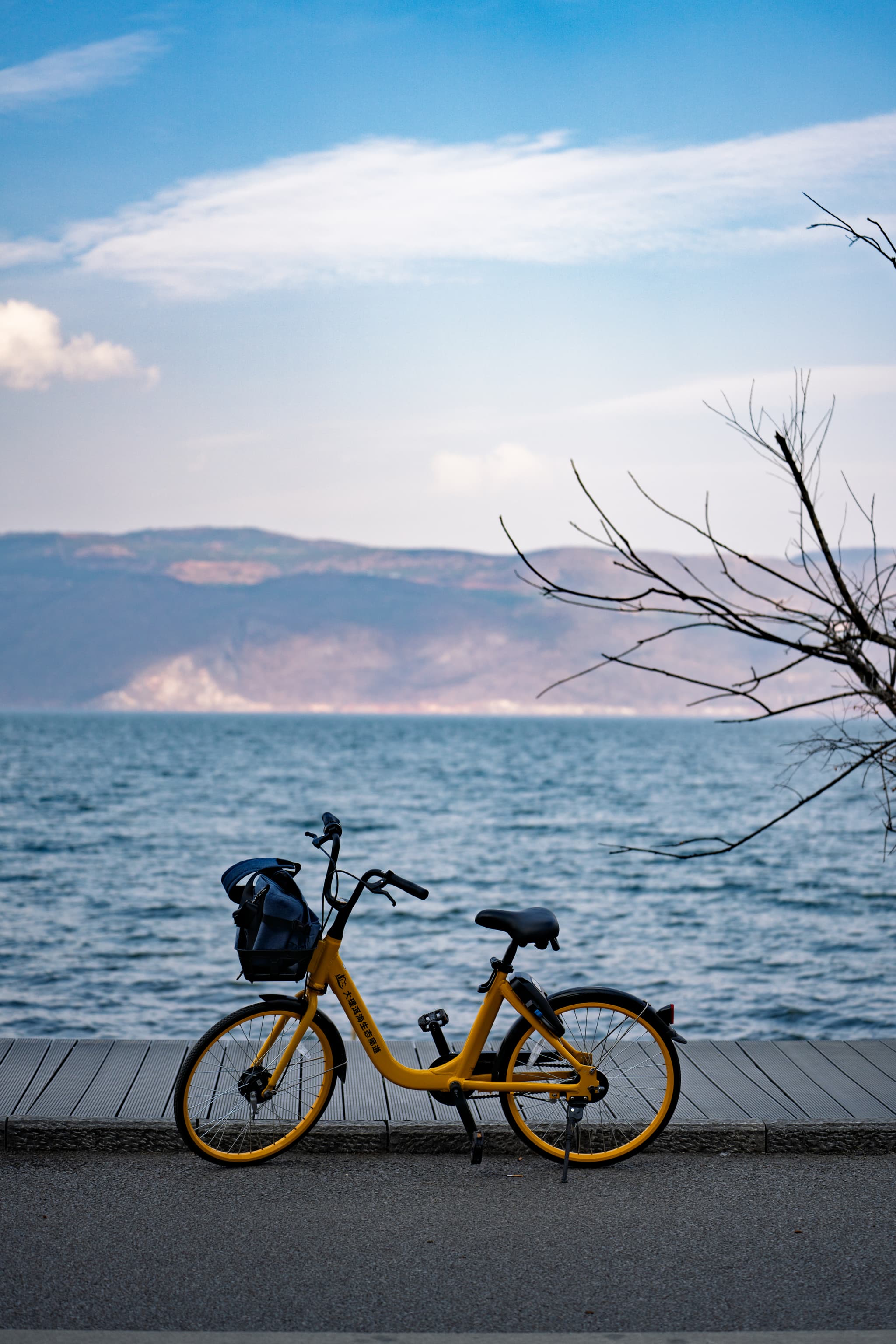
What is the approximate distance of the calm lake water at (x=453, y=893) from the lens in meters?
15.5

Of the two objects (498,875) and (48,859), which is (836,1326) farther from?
(48,859)

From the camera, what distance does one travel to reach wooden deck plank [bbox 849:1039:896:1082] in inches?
251

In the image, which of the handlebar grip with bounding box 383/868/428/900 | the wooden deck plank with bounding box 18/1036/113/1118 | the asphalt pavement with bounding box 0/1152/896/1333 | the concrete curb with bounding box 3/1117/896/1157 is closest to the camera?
the asphalt pavement with bounding box 0/1152/896/1333

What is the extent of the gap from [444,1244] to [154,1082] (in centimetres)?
199

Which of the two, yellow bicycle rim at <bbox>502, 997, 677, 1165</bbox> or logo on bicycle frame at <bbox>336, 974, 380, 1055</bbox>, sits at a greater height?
logo on bicycle frame at <bbox>336, 974, 380, 1055</bbox>

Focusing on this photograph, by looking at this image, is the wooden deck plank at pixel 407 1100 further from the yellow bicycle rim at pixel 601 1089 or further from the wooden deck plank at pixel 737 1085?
the wooden deck plank at pixel 737 1085

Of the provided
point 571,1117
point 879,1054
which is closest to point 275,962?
point 571,1117

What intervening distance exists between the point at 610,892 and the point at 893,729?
2128cm

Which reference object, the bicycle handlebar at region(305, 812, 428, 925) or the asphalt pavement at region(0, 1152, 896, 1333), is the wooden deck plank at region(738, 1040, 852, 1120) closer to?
the asphalt pavement at region(0, 1152, 896, 1333)

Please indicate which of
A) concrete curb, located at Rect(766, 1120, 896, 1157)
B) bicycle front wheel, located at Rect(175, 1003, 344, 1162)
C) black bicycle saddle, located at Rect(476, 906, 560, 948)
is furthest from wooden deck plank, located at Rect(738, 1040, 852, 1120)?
bicycle front wheel, located at Rect(175, 1003, 344, 1162)

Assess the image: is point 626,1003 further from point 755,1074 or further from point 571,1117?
point 755,1074

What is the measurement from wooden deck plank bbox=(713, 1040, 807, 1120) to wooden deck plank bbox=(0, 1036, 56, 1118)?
3.13 m

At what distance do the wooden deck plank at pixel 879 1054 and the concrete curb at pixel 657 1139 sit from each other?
85 cm

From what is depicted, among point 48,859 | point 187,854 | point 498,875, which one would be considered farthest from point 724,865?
point 48,859
